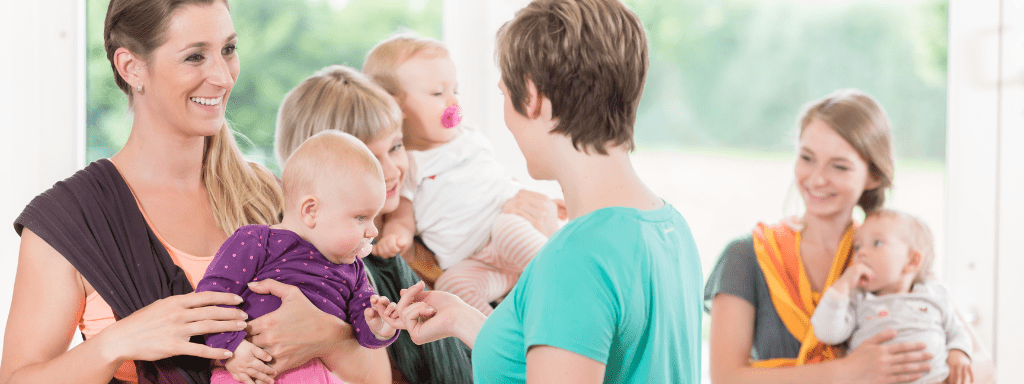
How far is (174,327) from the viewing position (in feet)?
3.96

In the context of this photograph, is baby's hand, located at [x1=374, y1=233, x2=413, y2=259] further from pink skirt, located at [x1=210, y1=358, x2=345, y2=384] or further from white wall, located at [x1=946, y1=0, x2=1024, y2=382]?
white wall, located at [x1=946, y1=0, x2=1024, y2=382]

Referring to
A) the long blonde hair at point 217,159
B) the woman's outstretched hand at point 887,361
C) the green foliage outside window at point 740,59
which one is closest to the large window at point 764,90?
the green foliage outside window at point 740,59

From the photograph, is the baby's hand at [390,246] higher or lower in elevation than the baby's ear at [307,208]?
lower

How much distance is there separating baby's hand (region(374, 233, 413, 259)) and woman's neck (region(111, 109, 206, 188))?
1.54 ft

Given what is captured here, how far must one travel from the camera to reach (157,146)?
145cm

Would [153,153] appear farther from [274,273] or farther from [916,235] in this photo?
[916,235]

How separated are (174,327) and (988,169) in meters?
2.46

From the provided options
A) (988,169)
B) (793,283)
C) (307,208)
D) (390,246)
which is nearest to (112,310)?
(307,208)

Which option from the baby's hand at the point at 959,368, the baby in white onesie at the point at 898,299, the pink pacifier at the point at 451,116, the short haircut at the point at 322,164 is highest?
the pink pacifier at the point at 451,116

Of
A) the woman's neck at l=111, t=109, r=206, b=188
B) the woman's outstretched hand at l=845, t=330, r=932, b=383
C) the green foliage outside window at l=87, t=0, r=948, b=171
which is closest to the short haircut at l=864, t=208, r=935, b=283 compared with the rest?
the woman's outstretched hand at l=845, t=330, r=932, b=383

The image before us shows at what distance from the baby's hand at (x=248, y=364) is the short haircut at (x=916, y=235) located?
1763 millimetres

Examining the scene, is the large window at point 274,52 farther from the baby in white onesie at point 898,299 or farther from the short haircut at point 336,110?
the baby in white onesie at point 898,299

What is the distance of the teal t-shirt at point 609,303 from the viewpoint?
88 centimetres

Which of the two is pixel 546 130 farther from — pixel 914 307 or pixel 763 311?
pixel 914 307
